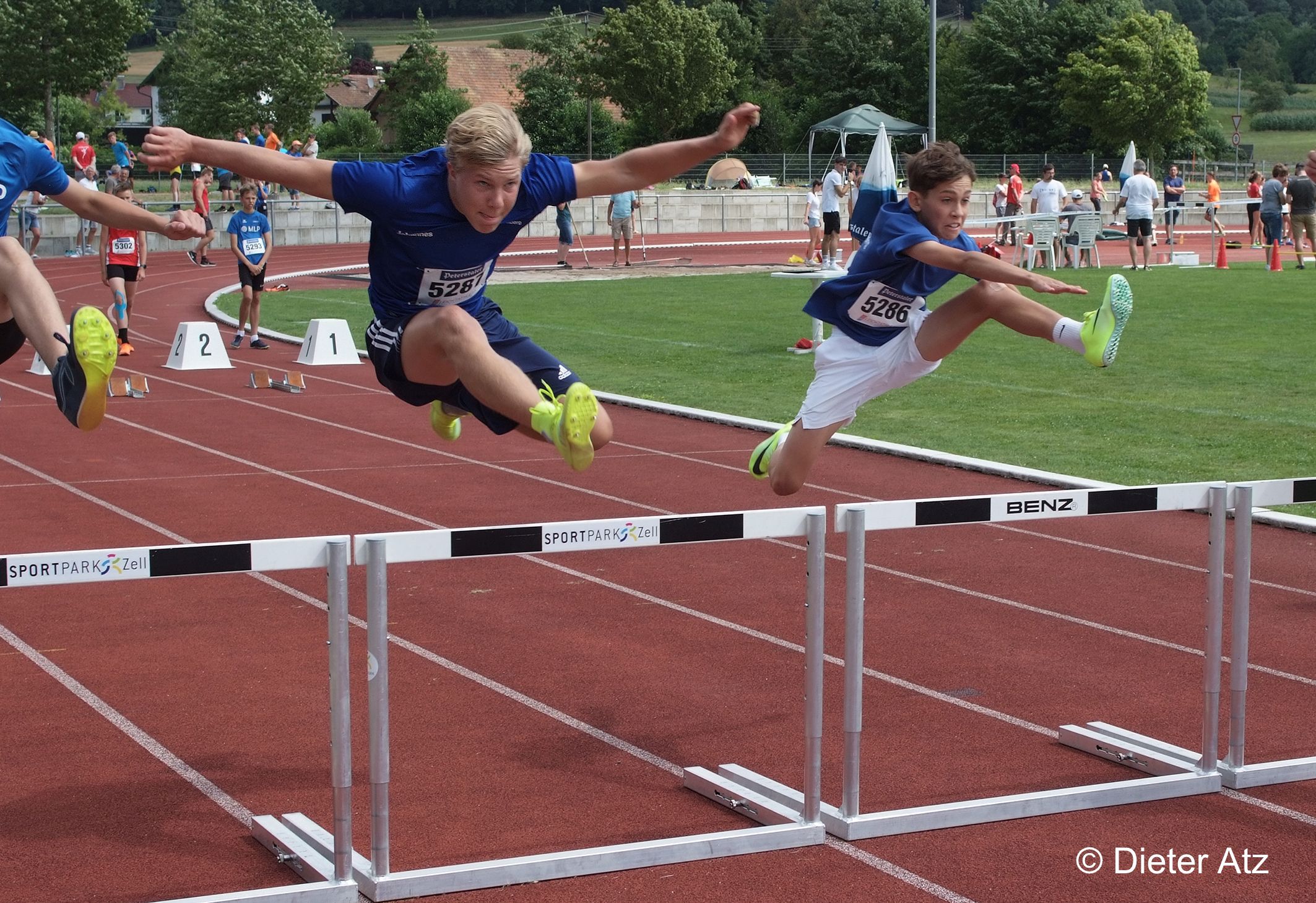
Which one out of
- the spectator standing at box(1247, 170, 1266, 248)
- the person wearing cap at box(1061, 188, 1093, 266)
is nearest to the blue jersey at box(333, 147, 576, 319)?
the person wearing cap at box(1061, 188, 1093, 266)

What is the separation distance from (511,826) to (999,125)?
6251 cm

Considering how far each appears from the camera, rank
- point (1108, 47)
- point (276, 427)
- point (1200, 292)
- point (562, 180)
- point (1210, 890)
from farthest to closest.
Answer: point (1108, 47) → point (1200, 292) → point (276, 427) → point (562, 180) → point (1210, 890)

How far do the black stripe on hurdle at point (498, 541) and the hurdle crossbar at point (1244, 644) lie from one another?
7.54 feet

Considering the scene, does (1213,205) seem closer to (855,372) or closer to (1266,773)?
(855,372)

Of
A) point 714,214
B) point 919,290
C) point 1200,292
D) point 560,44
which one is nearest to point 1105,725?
point 919,290

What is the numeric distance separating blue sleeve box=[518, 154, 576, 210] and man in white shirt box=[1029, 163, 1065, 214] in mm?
22840

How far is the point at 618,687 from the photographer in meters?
6.08

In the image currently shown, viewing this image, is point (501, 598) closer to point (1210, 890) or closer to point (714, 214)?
point (1210, 890)

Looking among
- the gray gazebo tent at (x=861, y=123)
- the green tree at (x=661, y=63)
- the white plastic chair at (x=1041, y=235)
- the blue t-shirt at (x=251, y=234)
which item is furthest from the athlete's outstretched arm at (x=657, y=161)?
the green tree at (x=661, y=63)

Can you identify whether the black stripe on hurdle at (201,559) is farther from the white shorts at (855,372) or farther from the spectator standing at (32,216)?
the spectator standing at (32,216)

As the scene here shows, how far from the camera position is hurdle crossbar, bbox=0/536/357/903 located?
3.75 meters

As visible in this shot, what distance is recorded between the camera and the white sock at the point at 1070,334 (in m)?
5.49

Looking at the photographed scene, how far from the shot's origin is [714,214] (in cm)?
4250

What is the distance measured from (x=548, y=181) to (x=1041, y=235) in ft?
73.1
